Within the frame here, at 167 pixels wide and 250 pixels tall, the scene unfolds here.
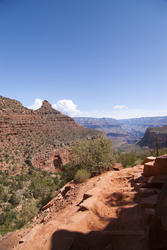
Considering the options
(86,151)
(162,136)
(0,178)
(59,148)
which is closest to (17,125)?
(59,148)

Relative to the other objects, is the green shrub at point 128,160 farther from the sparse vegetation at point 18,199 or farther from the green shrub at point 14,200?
the green shrub at point 14,200

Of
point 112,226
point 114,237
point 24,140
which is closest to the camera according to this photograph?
point 114,237

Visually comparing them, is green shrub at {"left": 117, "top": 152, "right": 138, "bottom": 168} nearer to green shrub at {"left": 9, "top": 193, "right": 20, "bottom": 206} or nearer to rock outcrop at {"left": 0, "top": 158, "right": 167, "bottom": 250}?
rock outcrop at {"left": 0, "top": 158, "right": 167, "bottom": 250}

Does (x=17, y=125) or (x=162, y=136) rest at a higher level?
(x=17, y=125)

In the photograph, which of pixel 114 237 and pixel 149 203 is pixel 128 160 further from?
pixel 114 237

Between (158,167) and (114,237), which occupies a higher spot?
(158,167)

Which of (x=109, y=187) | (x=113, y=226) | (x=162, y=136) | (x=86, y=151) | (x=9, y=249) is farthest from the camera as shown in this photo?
(x=162, y=136)

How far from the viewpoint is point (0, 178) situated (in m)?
25.1

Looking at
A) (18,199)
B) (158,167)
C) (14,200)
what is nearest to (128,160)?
(158,167)

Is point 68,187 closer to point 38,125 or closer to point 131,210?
point 131,210

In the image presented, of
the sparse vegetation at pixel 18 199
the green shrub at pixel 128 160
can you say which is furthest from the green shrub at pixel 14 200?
the green shrub at pixel 128 160

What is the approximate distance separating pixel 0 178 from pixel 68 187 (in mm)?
19472

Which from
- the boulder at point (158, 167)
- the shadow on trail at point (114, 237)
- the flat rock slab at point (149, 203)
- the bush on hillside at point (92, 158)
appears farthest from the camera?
the bush on hillside at point (92, 158)

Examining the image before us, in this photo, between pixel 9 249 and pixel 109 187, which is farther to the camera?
pixel 109 187
